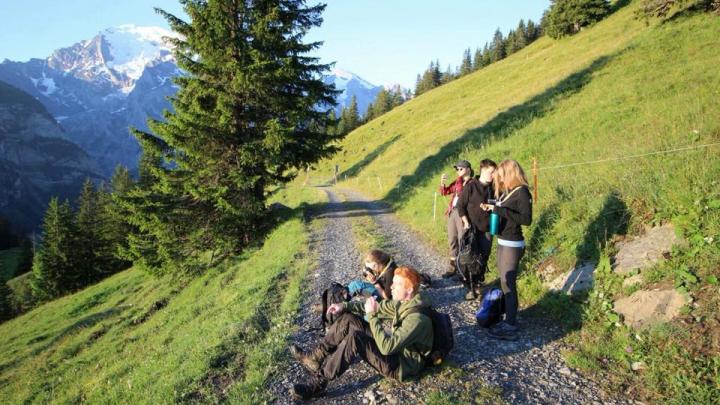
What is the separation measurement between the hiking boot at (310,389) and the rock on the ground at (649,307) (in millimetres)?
4279

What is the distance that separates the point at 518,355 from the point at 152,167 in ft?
49.1

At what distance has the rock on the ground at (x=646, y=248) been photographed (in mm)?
5781

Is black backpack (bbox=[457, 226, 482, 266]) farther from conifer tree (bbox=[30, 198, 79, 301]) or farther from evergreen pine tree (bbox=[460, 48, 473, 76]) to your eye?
evergreen pine tree (bbox=[460, 48, 473, 76])

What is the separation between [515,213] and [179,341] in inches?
305

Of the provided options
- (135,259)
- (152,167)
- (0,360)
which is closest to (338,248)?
(152,167)

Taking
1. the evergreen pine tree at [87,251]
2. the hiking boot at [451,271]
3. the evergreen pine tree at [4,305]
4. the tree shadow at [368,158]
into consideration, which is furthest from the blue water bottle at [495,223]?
the evergreen pine tree at [4,305]

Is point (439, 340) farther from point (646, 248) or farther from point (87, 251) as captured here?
point (87, 251)

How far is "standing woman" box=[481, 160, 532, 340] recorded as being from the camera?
5637 mm

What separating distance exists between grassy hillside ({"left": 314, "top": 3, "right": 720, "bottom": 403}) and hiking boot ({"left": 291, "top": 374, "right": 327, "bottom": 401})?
3.35 meters

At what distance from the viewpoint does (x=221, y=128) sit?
15375mm

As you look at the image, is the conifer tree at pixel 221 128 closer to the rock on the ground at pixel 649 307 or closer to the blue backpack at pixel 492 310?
the blue backpack at pixel 492 310

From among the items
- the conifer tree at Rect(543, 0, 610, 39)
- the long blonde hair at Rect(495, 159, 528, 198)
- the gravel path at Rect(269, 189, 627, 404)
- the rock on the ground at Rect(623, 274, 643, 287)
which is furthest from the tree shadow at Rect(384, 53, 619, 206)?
the conifer tree at Rect(543, 0, 610, 39)

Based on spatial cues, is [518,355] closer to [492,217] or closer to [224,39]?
[492,217]

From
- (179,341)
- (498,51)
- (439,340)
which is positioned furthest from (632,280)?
(498,51)
